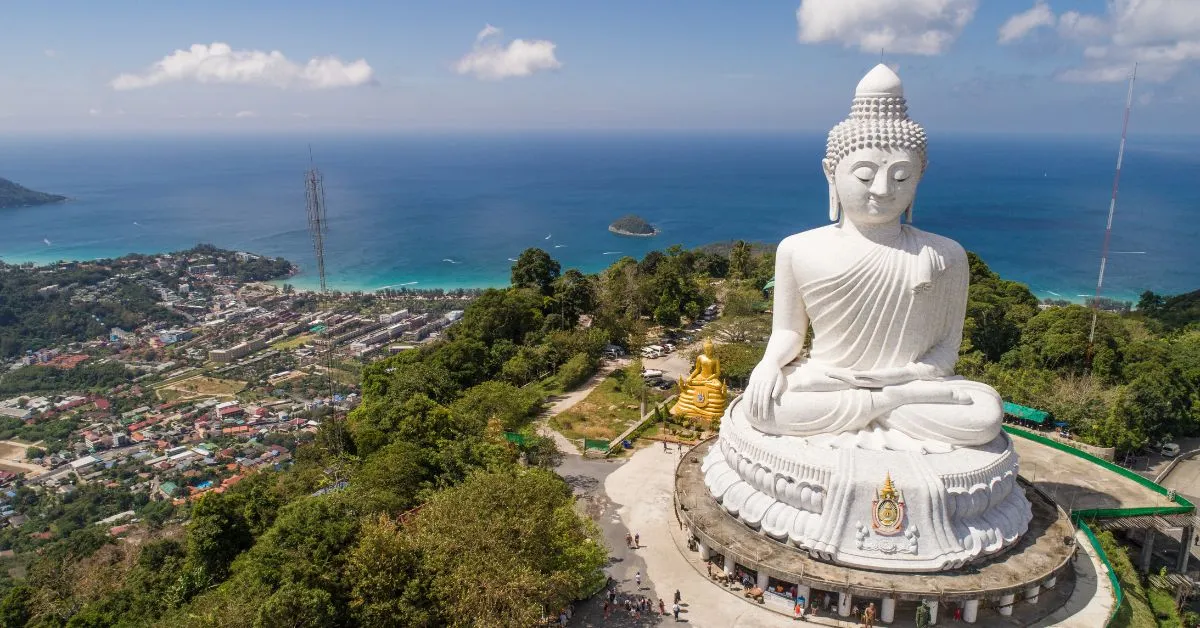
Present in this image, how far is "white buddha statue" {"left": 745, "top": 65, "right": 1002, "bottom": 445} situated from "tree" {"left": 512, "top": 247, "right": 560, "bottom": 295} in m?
23.8

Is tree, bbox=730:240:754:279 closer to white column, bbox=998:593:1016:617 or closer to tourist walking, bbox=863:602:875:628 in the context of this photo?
white column, bbox=998:593:1016:617

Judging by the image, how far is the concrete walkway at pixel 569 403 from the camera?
849 inches

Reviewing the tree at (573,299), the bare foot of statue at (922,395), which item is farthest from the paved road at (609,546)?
the tree at (573,299)

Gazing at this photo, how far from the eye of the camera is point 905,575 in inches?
495

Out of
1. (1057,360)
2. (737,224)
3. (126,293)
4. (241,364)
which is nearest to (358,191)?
(737,224)

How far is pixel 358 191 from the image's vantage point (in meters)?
162

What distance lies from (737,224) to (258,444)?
91.7 meters

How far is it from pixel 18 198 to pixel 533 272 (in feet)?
458

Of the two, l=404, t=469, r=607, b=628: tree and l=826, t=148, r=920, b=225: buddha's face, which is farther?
l=826, t=148, r=920, b=225: buddha's face

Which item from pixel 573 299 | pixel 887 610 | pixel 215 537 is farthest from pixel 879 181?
pixel 573 299

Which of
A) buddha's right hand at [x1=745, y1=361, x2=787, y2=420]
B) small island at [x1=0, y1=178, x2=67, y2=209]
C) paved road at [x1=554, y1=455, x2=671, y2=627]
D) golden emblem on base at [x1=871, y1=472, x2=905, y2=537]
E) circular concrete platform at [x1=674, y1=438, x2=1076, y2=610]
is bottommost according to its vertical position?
small island at [x1=0, y1=178, x2=67, y2=209]

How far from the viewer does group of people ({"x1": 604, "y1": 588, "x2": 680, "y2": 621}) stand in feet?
44.5

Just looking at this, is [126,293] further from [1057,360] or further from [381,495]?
[1057,360]

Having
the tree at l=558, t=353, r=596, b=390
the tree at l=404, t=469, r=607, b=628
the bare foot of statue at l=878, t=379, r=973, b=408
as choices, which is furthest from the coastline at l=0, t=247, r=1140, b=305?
the bare foot of statue at l=878, t=379, r=973, b=408
